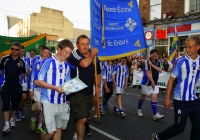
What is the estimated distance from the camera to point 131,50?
5250 millimetres

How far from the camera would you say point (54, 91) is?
3334 millimetres

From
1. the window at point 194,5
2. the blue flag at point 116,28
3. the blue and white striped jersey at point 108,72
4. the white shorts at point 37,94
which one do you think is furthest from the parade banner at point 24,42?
the window at point 194,5

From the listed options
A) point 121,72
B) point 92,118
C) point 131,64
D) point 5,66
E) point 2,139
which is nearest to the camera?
point 2,139

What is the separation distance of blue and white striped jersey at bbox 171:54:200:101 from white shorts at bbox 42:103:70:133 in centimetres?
192

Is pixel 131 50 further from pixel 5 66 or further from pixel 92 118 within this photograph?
pixel 5 66

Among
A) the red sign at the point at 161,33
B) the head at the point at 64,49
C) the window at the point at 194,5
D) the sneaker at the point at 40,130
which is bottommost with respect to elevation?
the sneaker at the point at 40,130

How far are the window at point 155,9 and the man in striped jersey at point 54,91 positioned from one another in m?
16.1

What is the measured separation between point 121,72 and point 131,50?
1.99 metres

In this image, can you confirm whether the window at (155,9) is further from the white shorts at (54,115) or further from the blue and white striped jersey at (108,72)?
the white shorts at (54,115)

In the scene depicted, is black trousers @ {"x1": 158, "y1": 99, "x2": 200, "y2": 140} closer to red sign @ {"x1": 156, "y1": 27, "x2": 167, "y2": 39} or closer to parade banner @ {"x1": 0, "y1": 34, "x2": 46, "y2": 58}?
parade banner @ {"x1": 0, "y1": 34, "x2": 46, "y2": 58}

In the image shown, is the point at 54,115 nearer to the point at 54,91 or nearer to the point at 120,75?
the point at 54,91

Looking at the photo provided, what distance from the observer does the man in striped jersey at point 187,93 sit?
348 centimetres

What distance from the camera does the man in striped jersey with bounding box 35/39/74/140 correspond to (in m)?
3.21

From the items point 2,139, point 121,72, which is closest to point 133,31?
point 121,72
